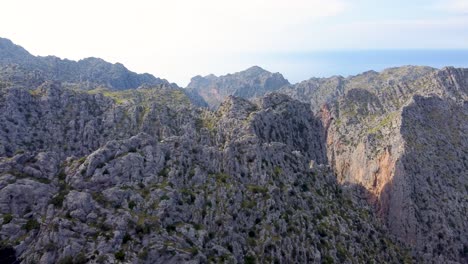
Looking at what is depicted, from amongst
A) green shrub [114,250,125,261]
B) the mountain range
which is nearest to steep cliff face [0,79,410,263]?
green shrub [114,250,125,261]

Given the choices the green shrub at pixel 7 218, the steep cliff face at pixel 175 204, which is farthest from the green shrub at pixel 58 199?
the green shrub at pixel 7 218

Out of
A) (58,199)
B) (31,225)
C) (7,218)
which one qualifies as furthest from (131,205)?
(7,218)

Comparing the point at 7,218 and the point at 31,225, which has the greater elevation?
the point at 7,218

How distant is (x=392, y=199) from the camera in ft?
626

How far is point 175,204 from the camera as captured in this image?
3305 inches

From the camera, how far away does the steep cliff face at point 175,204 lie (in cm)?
6956

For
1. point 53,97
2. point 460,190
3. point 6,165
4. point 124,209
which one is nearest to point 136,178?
point 124,209

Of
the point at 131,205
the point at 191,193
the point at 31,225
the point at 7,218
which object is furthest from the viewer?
the point at 191,193

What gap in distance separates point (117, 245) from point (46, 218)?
16099 mm

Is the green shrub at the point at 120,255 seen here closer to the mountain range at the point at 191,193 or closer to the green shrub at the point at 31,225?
the mountain range at the point at 191,193

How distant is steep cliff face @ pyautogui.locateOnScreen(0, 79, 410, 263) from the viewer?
69.6m

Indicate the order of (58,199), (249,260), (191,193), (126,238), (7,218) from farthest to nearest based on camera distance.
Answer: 1. (191,193)
2. (249,260)
3. (58,199)
4. (7,218)
5. (126,238)

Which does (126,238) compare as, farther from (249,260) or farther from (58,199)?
(249,260)

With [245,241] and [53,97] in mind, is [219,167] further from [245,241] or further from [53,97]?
[53,97]
